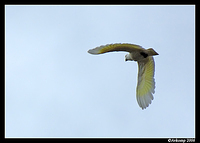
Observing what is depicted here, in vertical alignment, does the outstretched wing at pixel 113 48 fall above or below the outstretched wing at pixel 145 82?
above

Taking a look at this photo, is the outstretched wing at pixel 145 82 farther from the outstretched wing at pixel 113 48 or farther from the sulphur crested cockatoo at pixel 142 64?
the outstretched wing at pixel 113 48

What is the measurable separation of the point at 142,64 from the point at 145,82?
2.82 ft

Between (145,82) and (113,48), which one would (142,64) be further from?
(113,48)

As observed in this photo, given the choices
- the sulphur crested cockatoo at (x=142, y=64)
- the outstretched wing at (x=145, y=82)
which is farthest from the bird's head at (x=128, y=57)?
the outstretched wing at (x=145, y=82)

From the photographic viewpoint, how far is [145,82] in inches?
739

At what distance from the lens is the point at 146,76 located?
18703 mm

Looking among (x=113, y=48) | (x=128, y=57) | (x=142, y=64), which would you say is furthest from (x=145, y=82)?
(x=113, y=48)

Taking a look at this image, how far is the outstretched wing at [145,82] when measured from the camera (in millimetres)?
18344

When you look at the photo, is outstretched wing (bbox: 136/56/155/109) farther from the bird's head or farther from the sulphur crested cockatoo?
the bird's head
